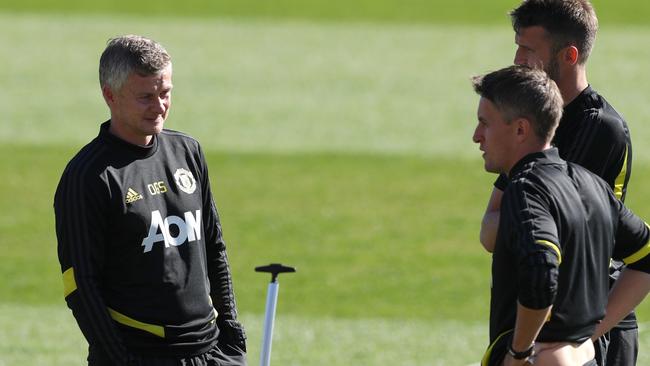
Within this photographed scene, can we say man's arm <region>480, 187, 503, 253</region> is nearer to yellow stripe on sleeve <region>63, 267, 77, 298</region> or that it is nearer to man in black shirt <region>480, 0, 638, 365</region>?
man in black shirt <region>480, 0, 638, 365</region>

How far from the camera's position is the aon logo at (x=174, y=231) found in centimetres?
466

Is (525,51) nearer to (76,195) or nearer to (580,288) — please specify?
(580,288)

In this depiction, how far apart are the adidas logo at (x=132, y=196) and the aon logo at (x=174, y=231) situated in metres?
0.08

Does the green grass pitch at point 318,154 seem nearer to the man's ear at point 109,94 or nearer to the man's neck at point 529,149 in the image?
the man's ear at point 109,94

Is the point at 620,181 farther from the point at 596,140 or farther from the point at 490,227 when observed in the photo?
the point at 490,227

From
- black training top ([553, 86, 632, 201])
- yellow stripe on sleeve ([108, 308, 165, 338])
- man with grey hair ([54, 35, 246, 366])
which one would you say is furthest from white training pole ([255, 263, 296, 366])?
black training top ([553, 86, 632, 201])

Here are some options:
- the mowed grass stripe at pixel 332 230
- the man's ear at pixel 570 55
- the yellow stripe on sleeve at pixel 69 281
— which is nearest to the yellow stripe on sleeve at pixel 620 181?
the man's ear at pixel 570 55

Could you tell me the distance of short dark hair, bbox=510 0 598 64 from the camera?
4.93 m

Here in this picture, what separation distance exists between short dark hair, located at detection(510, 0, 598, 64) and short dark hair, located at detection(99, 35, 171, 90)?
1460 millimetres

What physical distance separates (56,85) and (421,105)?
5846 millimetres

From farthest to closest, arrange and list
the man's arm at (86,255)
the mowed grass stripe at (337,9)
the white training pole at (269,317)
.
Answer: the mowed grass stripe at (337,9) → the white training pole at (269,317) → the man's arm at (86,255)

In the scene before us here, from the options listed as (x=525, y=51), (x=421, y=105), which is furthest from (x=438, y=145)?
(x=525, y=51)

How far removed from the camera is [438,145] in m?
16.5

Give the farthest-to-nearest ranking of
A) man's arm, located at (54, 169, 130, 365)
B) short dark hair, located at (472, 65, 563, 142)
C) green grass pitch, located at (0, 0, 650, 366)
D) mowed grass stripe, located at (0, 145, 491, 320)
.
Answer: mowed grass stripe, located at (0, 145, 491, 320)
green grass pitch, located at (0, 0, 650, 366)
man's arm, located at (54, 169, 130, 365)
short dark hair, located at (472, 65, 563, 142)
